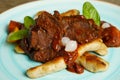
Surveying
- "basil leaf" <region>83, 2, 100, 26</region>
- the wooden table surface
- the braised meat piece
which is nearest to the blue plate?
the braised meat piece

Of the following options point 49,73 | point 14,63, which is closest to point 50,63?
point 49,73

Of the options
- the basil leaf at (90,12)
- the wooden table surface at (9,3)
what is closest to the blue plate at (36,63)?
the basil leaf at (90,12)

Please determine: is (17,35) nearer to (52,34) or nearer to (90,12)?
(52,34)

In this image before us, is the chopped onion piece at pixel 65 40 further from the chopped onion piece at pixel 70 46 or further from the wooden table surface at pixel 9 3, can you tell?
the wooden table surface at pixel 9 3

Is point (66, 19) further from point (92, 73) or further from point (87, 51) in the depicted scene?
point (92, 73)

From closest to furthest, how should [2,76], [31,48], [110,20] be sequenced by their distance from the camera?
[2,76], [31,48], [110,20]
